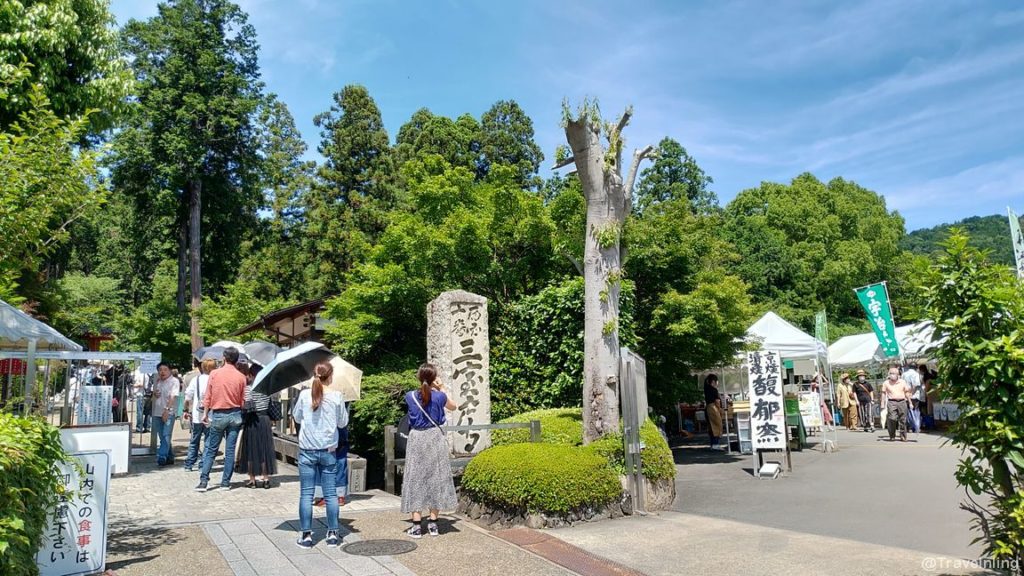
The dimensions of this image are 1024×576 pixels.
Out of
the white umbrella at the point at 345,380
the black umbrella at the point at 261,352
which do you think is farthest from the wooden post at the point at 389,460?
the black umbrella at the point at 261,352

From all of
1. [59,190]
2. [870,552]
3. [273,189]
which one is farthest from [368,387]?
[273,189]

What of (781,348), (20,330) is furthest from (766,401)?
(20,330)

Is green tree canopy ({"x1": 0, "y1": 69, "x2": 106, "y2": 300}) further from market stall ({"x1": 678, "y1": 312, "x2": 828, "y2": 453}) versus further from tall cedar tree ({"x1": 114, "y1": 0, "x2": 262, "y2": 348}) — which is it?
tall cedar tree ({"x1": 114, "y1": 0, "x2": 262, "y2": 348})

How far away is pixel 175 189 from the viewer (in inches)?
1098

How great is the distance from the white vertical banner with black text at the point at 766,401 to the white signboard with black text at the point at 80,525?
959 centimetres

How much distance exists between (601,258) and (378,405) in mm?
5702

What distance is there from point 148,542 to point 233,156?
25631mm

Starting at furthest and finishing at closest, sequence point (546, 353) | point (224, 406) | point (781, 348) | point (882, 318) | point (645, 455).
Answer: point (882, 318)
point (781, 348)
point (546, 353)
point (224, 406)
point (645, 455)

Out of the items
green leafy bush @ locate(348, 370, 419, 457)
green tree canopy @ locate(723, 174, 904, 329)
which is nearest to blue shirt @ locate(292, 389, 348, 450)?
green leafy bush @ locate(348, 370, 419, 457)

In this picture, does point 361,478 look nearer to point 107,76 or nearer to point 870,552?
point 870,552

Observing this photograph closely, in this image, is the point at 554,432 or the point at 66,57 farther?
the point at 66,57

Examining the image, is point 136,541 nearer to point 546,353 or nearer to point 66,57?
point 546,353

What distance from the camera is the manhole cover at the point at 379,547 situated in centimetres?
645

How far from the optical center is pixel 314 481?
6.68 m
